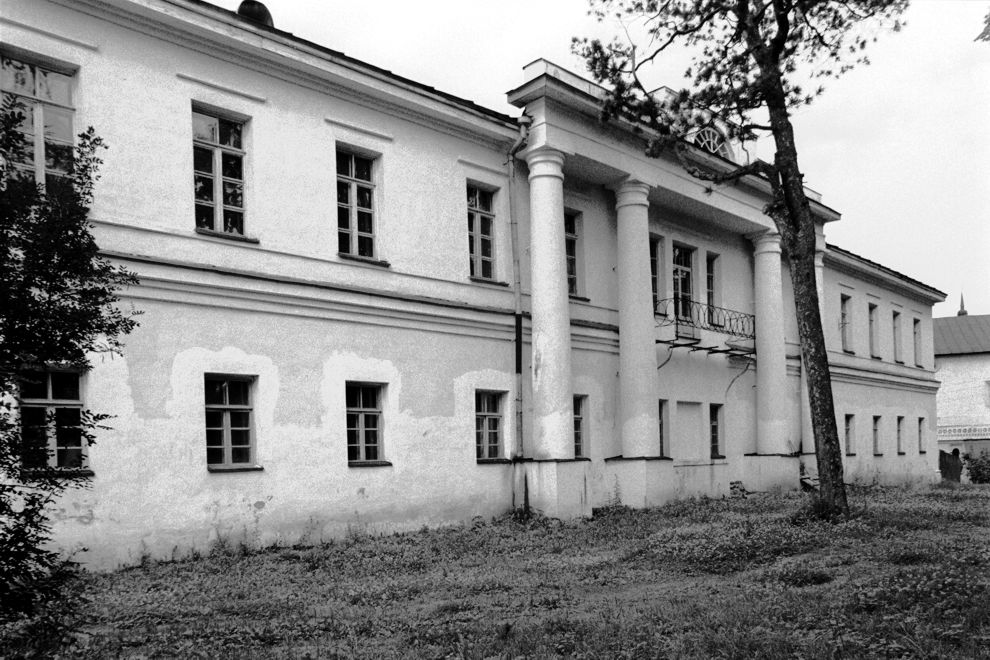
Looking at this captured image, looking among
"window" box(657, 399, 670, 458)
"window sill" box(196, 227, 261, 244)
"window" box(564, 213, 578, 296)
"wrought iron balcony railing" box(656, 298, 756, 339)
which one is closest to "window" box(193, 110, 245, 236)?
"window sill" box(196, 227, 261, 244)

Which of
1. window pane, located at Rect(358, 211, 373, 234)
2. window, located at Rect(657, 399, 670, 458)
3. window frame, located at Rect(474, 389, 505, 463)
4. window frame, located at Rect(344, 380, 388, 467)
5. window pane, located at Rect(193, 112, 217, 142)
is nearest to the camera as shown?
window pane, located at Rect(193, 112, 217, 142)

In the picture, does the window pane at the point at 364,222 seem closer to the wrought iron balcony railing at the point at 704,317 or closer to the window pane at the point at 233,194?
the window pane at the point at 233,194

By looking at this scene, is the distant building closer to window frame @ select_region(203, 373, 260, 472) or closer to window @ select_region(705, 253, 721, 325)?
window @ select_region(705, 253, 721, 325)

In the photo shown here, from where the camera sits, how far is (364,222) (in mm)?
14156

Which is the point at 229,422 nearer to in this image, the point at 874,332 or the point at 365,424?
the point at 365,424

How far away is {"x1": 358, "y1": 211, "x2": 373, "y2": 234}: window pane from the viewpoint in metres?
14.1

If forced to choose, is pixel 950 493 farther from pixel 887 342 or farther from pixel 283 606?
pixel 283 606

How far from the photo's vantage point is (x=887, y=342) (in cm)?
3084

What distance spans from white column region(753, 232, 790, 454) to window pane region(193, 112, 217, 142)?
1481 cm

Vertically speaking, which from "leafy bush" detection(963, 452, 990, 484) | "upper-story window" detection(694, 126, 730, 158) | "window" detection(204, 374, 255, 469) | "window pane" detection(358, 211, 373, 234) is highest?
"upper-story window" detection(694, 126, 730, 158)

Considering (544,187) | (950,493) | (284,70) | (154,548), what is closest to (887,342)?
(950,493)

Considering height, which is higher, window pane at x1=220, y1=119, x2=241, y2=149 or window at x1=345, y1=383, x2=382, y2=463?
window pane at x1=220, y1=119, x2=241, y2=149

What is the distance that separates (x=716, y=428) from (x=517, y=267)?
8057mm

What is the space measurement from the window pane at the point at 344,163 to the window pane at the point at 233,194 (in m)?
1.87
